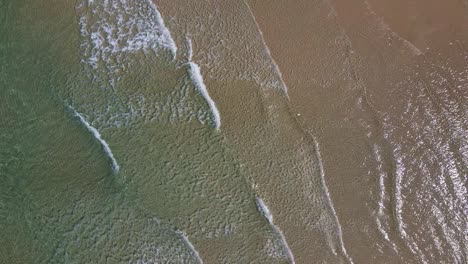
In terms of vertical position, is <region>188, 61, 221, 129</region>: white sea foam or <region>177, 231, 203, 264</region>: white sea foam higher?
<region>188, 61, 221, 129</region>: white sea foam

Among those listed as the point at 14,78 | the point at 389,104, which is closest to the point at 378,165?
the point at 389,104

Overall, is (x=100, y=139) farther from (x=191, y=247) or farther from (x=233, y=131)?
(x=191, y=247)

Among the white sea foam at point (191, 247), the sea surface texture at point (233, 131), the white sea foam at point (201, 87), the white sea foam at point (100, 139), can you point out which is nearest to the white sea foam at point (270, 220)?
the sea surface texture at point (233, 131)

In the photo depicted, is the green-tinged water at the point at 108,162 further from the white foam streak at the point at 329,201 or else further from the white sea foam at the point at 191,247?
the white foam streak at the point at 329,201

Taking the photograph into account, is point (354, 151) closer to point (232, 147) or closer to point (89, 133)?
point (232, 147)

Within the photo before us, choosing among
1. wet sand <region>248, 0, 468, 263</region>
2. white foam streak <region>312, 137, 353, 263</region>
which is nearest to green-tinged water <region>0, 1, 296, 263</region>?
white foam streak <region>312, 137, 353, 263</region>

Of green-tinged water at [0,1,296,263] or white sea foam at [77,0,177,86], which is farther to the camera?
white sea foam at [77,0,177,86]

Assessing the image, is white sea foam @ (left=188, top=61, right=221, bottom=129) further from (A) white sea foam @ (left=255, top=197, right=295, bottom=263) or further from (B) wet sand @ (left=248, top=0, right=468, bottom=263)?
(A) white sea foam @ (left=255, top=197, right=295, bottom=263)
